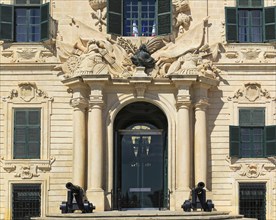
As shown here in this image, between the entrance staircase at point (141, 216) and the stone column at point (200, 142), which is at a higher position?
the stone column at point (200, 142)

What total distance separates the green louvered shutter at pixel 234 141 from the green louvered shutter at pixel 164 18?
4.40 metres

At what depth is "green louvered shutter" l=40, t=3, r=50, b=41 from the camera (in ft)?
89.1

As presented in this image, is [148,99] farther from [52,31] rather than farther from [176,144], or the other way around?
[52,31]

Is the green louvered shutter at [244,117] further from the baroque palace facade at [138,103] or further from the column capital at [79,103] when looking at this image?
the column capital at [79,103]

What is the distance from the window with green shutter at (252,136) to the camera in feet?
88.8

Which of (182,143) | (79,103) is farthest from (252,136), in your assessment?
(79,103)

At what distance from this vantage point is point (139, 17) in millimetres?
27875

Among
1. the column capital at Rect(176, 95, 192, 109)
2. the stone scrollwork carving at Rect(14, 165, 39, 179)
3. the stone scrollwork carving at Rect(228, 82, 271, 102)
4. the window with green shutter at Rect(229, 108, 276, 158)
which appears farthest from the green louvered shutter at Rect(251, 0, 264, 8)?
the stone scrollwork carving at Rect(14, 165, 39, 179)

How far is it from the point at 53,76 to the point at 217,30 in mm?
6500

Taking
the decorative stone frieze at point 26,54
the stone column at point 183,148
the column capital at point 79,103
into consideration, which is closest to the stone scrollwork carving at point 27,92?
the decorative stone frieze at point 26,54

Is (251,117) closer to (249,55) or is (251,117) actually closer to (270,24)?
(249,55)

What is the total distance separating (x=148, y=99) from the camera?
88.4 ft

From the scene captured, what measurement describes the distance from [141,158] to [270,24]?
278 inches

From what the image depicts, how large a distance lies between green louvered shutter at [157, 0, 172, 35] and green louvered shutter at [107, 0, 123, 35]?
148 cm
